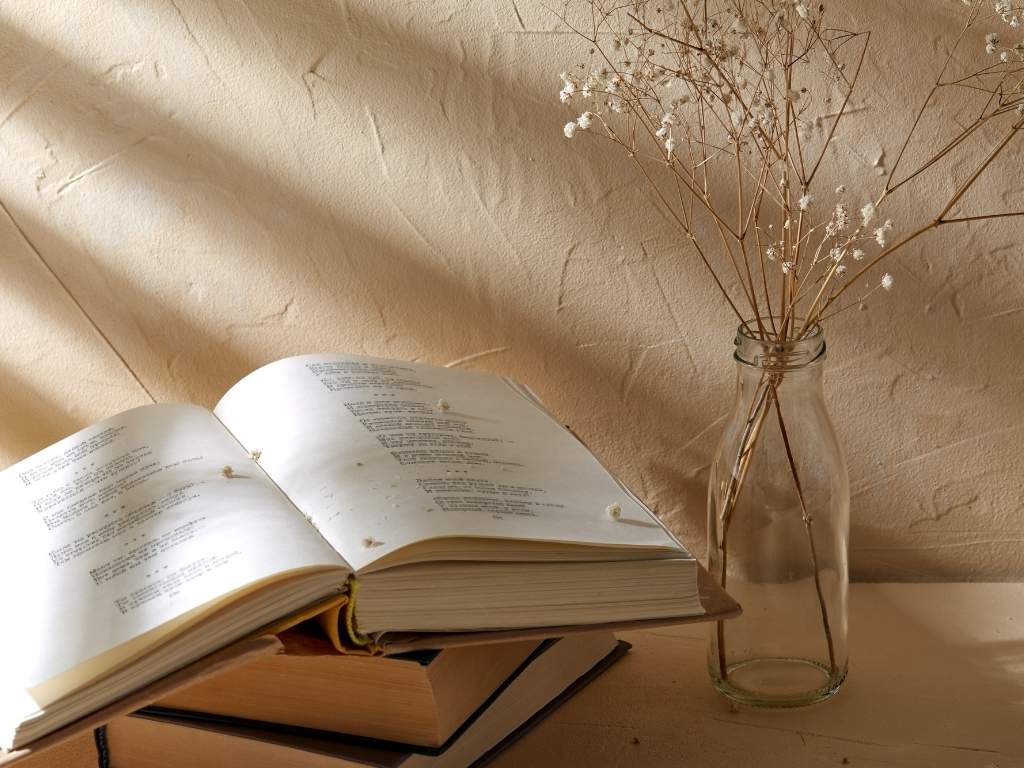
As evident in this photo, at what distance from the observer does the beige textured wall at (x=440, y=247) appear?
0.91 metres

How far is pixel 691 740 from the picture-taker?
2.56 feet

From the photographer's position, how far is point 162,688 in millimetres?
598

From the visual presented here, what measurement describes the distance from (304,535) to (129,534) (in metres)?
0.12

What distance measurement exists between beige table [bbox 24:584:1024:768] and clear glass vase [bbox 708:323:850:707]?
3 centimetres

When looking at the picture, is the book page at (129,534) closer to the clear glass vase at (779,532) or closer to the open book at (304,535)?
the open book at (304,535)

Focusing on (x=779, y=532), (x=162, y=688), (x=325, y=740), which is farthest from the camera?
(x=779, y=532)

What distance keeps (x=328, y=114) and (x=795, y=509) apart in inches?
19.1

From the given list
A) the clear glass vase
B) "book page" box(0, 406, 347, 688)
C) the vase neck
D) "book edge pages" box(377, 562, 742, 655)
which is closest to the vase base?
the clear glass vase

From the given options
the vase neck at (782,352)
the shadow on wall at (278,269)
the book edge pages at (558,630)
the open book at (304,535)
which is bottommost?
→ the book edge pages at (558,630)

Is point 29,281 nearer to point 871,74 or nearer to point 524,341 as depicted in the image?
point 524,341

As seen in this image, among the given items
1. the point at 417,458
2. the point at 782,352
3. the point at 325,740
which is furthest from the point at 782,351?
the point at 325,740

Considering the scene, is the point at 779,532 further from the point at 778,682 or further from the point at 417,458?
the point at 417,458

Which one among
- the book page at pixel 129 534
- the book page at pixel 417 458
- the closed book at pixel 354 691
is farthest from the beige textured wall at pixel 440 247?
the closed book at pixel 354 691

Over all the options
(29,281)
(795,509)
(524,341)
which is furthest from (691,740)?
(29,281)
